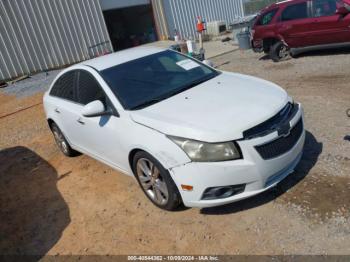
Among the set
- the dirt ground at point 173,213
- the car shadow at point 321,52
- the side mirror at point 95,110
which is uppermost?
the side mirror at point 95,110

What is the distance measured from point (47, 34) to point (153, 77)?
12.7m

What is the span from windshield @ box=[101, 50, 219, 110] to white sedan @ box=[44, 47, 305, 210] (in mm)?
13

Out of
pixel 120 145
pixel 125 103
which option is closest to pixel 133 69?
pixel 125 103

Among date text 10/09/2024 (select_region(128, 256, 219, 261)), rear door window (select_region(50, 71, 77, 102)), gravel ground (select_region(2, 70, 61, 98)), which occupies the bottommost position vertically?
date text 10/09/2024 (select_region(128, 256, 219, 261))

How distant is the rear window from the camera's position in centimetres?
1132

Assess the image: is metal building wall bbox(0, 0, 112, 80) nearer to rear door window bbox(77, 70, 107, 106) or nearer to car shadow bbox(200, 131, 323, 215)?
rear door window bbox(77, 70, 107, 106)

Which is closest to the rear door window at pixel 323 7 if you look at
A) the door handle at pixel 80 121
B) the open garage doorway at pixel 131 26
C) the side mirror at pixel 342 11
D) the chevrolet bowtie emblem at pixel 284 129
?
the side mirror at pixel 342 11

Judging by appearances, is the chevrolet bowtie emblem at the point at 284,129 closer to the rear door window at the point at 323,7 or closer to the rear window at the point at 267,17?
the rear door window at the point at 323,7

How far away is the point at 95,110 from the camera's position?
4137 mm

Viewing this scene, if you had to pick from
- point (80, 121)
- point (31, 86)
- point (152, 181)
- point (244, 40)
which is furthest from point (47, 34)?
point (152, 181)

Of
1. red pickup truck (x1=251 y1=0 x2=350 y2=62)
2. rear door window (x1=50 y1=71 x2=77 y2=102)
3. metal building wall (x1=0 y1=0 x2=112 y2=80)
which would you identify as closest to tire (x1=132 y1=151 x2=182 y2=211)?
rear door window (x1=50 y1=71 x2=77 y2=102)

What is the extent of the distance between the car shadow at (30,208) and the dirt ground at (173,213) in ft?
0.05

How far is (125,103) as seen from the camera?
4133mm

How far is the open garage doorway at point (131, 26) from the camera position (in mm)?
22062
